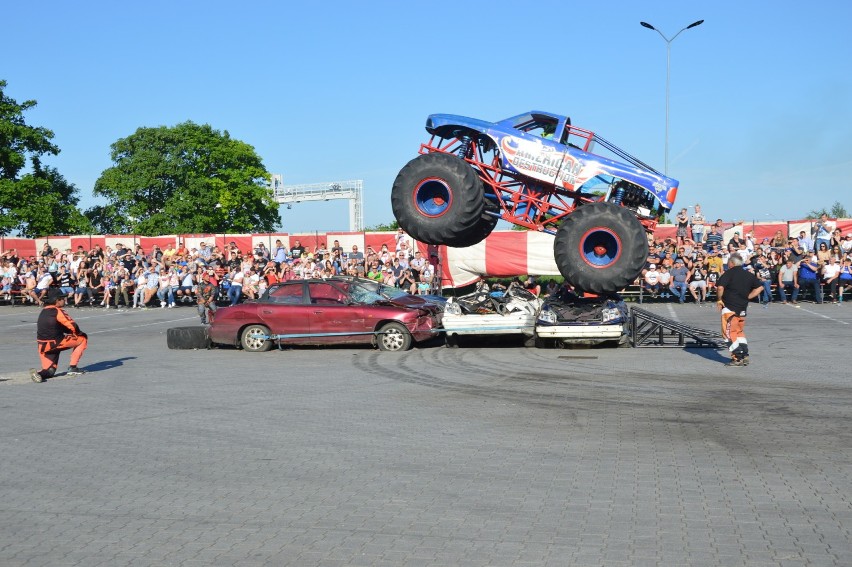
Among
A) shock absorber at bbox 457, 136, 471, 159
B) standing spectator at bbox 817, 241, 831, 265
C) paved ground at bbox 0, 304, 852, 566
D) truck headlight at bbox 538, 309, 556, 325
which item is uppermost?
shock absorber at bbox 457, 136, 471, 159

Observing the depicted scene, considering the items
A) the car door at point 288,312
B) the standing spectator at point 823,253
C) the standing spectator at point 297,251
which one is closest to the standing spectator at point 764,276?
the standing spectator at point 823,253

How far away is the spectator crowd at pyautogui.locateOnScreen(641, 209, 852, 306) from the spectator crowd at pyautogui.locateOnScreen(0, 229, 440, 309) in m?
7.91

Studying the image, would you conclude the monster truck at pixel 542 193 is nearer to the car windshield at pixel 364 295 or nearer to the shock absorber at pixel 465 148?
the shock absorber at pixel 465 148

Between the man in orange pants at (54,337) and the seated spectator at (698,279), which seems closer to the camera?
the man in orange pants at (54,337)

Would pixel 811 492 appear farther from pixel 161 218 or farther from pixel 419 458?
pixel 161 218

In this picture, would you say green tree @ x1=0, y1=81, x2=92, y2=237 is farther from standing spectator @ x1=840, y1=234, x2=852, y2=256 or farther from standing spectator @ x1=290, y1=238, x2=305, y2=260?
standing spectator @ x1=840, y1=234, x2=852, y2=256

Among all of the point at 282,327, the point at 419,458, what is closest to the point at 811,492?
the point at 419,458

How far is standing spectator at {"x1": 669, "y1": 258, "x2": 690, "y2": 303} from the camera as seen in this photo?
93.4 feet

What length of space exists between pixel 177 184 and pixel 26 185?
1344 cm

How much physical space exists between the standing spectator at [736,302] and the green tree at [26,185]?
52.6 metres

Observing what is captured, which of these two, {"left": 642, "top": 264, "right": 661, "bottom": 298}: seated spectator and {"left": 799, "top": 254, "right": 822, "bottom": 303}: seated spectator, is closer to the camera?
{"left": 799, "top": 254, "right": 822, "bottom": 303}: seated spectator

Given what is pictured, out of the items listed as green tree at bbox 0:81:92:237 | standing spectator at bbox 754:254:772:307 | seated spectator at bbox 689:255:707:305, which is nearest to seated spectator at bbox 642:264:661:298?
seated spectator at bbox 689:255:707:305

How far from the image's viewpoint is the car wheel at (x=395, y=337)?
18.1 metres

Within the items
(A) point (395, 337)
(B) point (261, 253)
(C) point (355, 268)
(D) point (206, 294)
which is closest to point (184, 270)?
(B) point (261, 253)
